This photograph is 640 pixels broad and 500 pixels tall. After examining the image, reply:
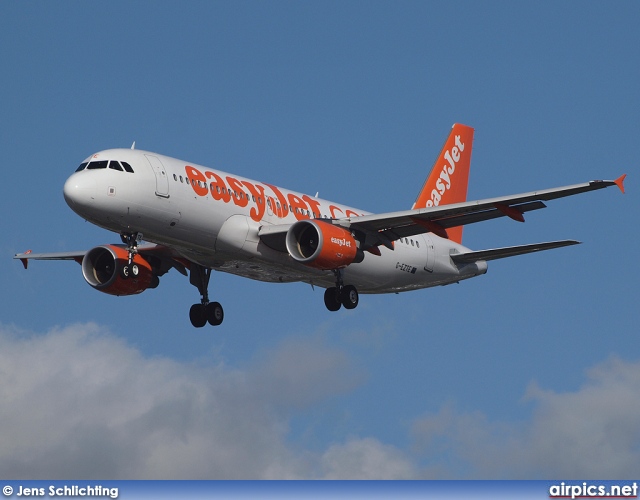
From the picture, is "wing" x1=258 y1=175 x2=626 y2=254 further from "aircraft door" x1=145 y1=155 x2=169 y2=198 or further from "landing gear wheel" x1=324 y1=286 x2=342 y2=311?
"aircraft door" x1=145 y1=155 x2=169 y2=198

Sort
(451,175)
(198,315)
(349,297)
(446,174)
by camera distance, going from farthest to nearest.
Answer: (451,175) < (446,174) < (198,315) < (349,297)

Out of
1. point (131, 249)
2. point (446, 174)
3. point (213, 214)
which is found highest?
point (446, 174)

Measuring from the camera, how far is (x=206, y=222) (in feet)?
165

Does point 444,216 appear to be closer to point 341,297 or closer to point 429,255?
point 341,297

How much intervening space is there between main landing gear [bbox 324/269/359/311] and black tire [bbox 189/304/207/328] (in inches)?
212

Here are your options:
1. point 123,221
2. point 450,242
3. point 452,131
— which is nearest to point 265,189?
point 123,221

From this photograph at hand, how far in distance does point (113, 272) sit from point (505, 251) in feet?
51.5

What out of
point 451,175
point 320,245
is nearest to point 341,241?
point 320,245

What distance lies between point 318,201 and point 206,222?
7416mm

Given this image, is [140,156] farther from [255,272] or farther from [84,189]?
[255,272]

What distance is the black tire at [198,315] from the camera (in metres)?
57.3

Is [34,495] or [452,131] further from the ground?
[452,131]

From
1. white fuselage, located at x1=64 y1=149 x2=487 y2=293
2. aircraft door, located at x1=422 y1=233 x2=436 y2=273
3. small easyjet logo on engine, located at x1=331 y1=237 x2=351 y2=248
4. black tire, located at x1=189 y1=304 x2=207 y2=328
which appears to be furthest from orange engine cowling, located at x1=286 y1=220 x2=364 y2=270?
black tire, located at x1=189 y1=304 x2=207 y2=328

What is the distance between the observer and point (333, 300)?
55.3 metres
